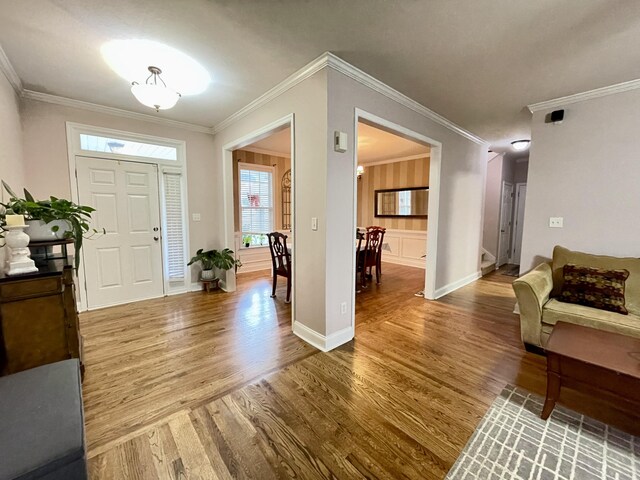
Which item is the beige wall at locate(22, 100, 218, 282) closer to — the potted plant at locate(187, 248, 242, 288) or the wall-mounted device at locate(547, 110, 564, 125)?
the potted plant at locate(187, 248, 242, 288)

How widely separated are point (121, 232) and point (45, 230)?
1862 mm

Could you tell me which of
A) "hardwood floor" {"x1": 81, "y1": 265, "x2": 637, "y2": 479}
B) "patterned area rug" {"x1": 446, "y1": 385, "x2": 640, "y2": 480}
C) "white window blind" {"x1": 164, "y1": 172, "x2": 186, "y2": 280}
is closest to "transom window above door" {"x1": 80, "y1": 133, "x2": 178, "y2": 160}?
"white window blind" {"x1": 164, "y1": 172, "x2": 186, "y2": 280}

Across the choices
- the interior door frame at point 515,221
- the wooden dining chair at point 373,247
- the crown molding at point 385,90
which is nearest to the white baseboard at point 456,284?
the wooden dining chair at point 373,247

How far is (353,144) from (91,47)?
2.26m

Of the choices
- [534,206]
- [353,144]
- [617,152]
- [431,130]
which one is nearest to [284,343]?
[353,144]

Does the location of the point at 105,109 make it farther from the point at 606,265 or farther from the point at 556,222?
the point at 606,265

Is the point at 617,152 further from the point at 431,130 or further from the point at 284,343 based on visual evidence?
the point at 284,343

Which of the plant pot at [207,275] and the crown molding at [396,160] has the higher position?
the crown molding at [396,160]

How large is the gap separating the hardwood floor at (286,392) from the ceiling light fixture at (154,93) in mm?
2242

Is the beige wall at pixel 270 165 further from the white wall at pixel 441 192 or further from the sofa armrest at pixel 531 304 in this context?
the sofa armrest at pixel 531 304

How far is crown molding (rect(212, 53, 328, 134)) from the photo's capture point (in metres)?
2.29

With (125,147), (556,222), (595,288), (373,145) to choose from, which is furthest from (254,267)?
(595,288)

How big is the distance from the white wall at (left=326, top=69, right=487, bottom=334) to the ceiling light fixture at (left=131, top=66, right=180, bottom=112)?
4.73ft

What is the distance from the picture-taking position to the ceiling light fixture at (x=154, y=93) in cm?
229
